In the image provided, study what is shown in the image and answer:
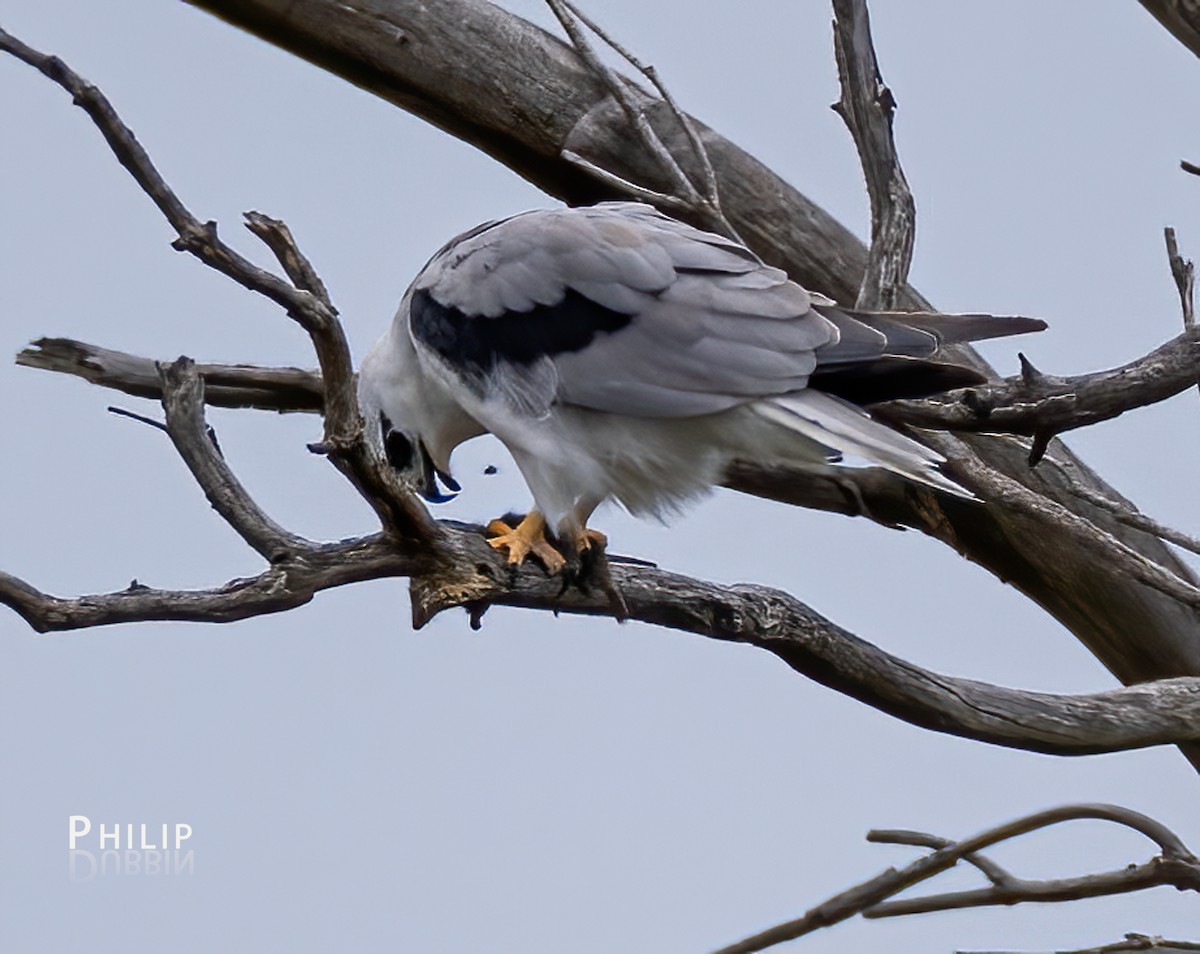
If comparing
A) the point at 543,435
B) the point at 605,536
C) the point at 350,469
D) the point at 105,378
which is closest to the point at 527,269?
the point at 543,435

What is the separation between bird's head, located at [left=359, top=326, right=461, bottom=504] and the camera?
107 inches

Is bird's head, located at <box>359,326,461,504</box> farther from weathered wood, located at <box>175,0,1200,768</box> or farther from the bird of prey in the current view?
weathered wood, located at <box>175,0,1200,768</box>

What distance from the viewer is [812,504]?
3.81 m

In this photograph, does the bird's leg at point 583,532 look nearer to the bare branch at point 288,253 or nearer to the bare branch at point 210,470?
the bare branch at point 210,470

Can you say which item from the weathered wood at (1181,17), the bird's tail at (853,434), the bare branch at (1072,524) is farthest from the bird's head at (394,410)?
the weathered wood at (1181,17)

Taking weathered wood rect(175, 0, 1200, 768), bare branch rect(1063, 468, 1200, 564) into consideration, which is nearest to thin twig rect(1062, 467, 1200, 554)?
bare branch rect(1063, 468, 1200, 564)

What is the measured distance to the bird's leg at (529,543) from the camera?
2428mm

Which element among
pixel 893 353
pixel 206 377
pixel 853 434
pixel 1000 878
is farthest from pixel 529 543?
pixel 206 377

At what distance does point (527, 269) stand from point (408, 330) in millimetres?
296

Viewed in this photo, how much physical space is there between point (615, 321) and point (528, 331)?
149mm

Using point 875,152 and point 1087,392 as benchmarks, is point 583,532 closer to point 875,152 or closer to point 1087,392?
point 1087,392

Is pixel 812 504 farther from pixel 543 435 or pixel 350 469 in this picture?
pixel 350 469

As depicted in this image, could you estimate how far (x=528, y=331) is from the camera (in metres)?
2.46

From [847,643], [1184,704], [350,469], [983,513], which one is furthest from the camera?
[983,513]
